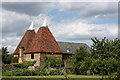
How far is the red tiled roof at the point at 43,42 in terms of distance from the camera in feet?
154

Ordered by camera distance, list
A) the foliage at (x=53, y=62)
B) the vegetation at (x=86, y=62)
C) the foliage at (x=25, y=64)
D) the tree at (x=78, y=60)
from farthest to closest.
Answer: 1. the foliage at (x=25, y=64)
2. the foliage at (x=53, y=62)
3. the tree at (x=78, y=60)
4. the vegetation at (x=86, y=62)

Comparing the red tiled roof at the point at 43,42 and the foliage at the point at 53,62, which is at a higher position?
the red tiled roof at the point at 43,42

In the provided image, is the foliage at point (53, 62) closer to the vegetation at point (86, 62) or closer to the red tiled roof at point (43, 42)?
the vegetation at point (86, 62)

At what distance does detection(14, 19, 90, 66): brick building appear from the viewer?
46.9 m

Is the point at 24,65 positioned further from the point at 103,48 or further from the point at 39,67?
the point at 103,48

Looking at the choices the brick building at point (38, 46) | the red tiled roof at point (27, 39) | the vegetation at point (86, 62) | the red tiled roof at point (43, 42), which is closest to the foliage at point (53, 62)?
the vegetation at point (86, 62)

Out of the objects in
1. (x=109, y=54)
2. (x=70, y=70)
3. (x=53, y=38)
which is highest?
(x=53, y=38)

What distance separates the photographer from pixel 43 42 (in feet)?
155

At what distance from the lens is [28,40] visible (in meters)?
50.3

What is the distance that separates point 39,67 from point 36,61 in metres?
2.03

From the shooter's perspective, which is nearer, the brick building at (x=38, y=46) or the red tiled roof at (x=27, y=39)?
the brick building at (x=38, y=46)

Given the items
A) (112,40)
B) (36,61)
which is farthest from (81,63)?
(36,61)

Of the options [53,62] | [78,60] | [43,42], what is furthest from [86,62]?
[43,42]

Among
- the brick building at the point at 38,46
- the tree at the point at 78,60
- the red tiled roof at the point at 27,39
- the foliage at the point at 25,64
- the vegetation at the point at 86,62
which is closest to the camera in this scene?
the vegetation at the point at 86,62
